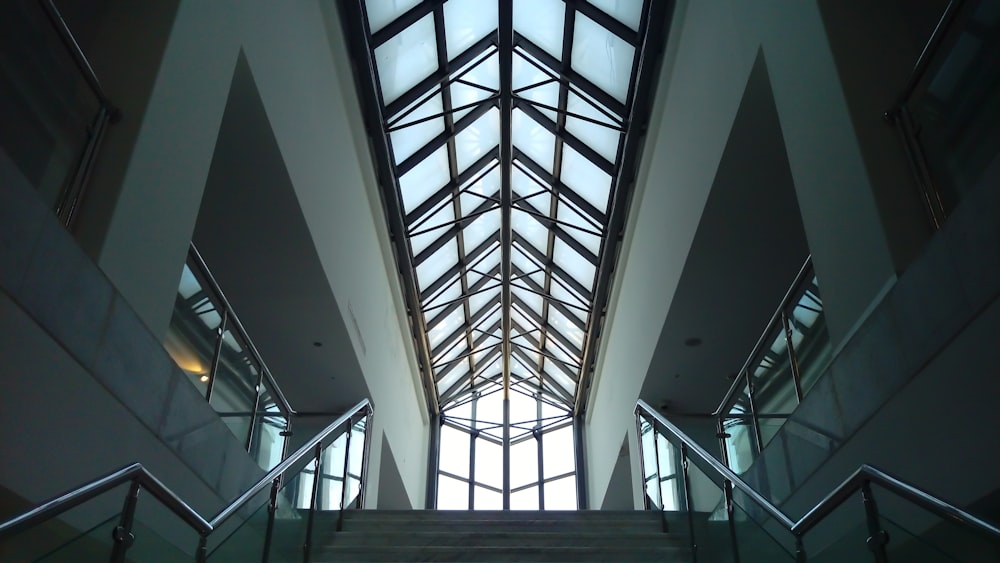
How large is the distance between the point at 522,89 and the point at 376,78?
7.81 feet

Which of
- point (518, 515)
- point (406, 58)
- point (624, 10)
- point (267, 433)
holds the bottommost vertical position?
point (518, 515)

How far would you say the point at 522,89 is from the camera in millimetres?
11648

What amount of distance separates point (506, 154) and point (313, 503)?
26.4 ft

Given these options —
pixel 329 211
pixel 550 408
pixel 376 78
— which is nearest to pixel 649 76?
pixel 376 78

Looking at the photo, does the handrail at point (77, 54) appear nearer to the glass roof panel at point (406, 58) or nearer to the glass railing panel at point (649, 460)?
the glass railing panel at point (649, 460)

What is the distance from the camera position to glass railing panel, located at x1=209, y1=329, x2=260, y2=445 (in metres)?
6.44

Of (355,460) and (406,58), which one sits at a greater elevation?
(406,58)

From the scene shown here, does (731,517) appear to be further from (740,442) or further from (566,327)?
(566,327)

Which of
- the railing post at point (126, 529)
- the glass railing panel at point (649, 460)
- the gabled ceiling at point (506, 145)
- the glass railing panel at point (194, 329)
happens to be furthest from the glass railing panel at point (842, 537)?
the gabled ceiling at point (506, 145)

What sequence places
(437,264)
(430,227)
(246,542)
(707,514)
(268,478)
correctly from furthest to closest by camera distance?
(437,264), (430,227), (707,514), (268,478), (246,542)

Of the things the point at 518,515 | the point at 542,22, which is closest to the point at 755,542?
the point at 518,515

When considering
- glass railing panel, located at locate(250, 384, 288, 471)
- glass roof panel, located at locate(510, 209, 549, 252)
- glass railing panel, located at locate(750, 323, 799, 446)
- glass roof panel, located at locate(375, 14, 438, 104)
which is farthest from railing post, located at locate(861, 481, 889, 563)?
glass roof panel, located at locate(510, 209, 549, 252)

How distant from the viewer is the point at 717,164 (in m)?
7.09

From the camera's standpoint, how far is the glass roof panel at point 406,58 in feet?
32.5
